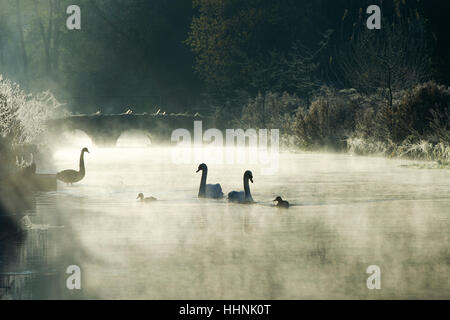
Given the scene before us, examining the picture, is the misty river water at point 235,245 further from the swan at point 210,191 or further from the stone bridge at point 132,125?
the stone bridge at point 132,125

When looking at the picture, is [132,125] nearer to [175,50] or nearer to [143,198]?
[175,50]

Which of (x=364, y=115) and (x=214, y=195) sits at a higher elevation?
(x=364, y=115)

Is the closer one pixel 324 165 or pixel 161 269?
pixel 161 269

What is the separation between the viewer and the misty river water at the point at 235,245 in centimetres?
852

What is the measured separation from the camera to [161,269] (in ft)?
31.4

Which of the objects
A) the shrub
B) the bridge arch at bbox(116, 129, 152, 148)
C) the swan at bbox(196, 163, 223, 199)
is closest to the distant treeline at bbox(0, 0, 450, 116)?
the bridge arch at bbox(116, 129, 152, 148)

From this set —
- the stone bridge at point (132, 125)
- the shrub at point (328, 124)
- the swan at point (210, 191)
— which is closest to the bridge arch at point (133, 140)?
the stone bridge at point (132, 125)

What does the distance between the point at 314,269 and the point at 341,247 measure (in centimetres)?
176

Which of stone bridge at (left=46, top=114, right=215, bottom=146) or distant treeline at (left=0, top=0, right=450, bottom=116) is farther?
distant treeline at (left=0, top=0, right=450, bottom=116)

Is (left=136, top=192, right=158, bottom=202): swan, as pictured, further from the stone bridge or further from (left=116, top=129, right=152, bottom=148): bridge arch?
(left=116, top=129, right=152, bottom=148): bridge arch

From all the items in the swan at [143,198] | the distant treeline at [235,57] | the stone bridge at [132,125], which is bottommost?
the swan at [143,198]

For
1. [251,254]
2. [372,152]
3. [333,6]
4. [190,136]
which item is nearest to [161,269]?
[251,254]

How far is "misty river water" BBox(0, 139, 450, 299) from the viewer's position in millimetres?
8523

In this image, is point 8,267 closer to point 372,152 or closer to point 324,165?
point 324,165
